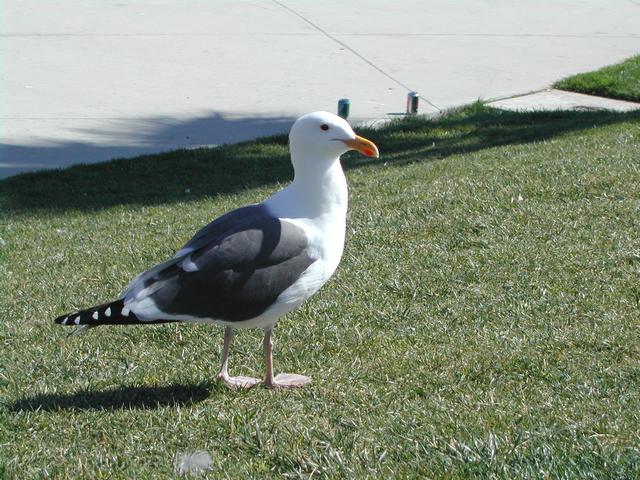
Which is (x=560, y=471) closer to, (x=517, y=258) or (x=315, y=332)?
(x=315, y=332)

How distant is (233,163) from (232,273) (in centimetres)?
584

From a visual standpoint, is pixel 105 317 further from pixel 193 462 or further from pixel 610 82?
pixel 610 82

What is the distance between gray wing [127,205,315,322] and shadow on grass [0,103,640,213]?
4.57 meters

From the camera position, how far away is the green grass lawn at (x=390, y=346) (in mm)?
3895

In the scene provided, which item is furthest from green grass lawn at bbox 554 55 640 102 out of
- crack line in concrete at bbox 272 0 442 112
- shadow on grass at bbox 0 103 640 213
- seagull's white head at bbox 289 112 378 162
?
seagull's white head at bbox 289 112 378 162

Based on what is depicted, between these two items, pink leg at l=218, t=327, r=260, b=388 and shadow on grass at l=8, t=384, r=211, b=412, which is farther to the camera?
pink leg at l=218, t=327, r=260, b=388

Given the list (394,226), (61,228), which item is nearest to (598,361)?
(394,226)

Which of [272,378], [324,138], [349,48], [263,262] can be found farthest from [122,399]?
[349,48]

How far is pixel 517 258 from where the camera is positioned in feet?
19.8

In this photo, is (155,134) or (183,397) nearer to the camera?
(183,397)

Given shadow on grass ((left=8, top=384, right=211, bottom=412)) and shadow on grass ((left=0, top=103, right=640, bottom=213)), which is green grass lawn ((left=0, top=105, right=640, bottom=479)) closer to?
shadow on grass ((left=8, top=384, right=211, bottom=412))

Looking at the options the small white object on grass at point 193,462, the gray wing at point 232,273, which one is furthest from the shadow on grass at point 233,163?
the small white object on grass at point 193,462

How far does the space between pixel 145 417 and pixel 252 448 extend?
1.84 feet

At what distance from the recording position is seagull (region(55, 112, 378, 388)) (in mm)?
4289
